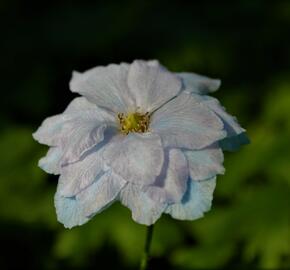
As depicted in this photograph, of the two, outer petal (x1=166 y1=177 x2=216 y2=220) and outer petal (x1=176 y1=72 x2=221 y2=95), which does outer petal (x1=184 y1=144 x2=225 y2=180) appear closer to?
outer petal (x1=166 y1=177 x2=216 y2=220)

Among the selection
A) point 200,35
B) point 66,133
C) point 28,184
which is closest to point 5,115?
point 28,184

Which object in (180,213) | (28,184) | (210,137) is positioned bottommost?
(28,184)

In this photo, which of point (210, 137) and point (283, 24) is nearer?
point (210, 137)

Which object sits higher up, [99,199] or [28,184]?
[99,199]

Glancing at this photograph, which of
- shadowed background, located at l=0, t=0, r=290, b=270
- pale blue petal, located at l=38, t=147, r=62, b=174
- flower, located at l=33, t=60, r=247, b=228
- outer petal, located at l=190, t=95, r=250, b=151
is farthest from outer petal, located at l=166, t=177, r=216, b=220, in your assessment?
shadowed background, located at l=0, t=0, r=290, b=270

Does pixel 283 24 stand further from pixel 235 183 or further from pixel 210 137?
pixel 210 137
